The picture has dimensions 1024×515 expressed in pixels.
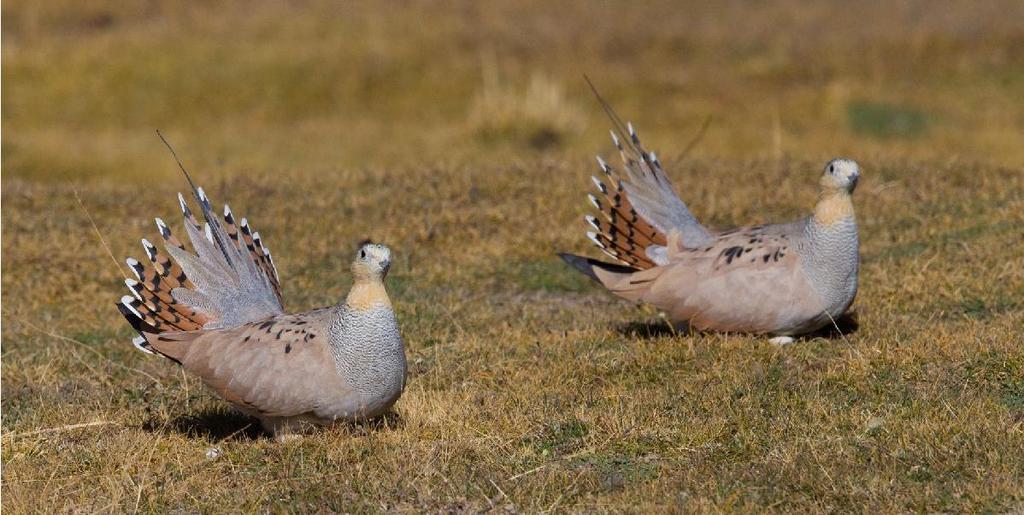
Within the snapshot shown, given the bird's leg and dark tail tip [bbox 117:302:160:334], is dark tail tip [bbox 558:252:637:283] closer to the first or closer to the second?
the bird's leg

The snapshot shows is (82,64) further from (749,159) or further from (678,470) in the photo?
(678,470)

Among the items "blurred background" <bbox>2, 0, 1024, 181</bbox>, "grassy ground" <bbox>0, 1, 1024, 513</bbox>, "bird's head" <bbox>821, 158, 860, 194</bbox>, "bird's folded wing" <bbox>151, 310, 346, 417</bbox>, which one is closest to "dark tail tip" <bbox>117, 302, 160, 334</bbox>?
"bird's folded wing" <bbox>151, 310, 346, 417</bbox>

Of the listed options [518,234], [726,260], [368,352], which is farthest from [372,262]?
[518,234]

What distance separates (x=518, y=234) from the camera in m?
11.5

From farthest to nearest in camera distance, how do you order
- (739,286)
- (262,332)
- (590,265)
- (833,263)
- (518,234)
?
(518,234)
(590,265)
(739,286)
(833,263)
(262,332)

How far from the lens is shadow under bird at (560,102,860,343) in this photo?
25.2ft

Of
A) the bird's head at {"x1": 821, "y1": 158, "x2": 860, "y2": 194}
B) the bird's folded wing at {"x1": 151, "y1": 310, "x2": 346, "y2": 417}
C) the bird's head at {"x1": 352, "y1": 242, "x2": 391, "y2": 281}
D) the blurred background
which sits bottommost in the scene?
the blurred background

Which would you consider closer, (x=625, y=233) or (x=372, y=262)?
(x=372, y=262)

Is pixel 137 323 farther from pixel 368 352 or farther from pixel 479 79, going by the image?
pixel 479 79

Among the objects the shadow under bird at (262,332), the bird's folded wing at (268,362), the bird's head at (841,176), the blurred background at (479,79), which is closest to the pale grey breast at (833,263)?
the bird's head at (841,176)

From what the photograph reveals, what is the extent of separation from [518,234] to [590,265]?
316 cm

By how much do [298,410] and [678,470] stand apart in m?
1.70

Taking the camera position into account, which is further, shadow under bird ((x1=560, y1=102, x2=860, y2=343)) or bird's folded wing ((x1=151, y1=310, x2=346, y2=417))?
shadow under bird ((x1=560, y1=102, x2=860, y2=343))

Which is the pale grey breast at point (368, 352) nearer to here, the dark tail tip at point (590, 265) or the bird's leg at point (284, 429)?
the bird's leg at point (284, 429)
